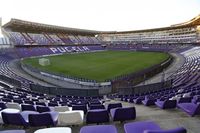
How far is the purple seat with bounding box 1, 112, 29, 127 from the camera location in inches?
198

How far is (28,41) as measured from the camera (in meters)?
62.0

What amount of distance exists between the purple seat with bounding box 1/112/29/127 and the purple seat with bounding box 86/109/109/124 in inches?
59.4

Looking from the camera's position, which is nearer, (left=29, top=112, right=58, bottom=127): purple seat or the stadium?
(left=29, top=112, right=58, bottom=127): purple seat

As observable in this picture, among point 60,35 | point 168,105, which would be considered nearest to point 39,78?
point 168,105

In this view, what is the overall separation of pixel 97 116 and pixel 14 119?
2.01 metres

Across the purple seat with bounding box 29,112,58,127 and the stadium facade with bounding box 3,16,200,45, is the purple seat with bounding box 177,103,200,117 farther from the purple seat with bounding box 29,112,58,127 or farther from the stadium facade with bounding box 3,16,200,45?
the stadium facade with bounding box 3,16,200,45

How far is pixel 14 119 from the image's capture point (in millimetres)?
5125

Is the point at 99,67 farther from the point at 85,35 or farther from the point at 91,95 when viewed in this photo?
the point at 85,35

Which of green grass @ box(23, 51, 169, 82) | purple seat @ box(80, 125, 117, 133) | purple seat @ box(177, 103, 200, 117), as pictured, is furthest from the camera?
green grass @ box(23, 51, 169, 82)

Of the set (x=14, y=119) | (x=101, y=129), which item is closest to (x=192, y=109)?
(x=101, y=129)

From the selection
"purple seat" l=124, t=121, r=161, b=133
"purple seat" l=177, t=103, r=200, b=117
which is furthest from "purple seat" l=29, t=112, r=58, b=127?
"purple seat" l=177, t=103, r=200, b=117

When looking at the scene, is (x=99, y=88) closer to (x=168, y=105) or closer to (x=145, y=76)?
(x=145, y=76)

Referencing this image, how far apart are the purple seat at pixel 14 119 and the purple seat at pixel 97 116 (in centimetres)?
151

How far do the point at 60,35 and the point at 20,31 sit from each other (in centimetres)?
1697
